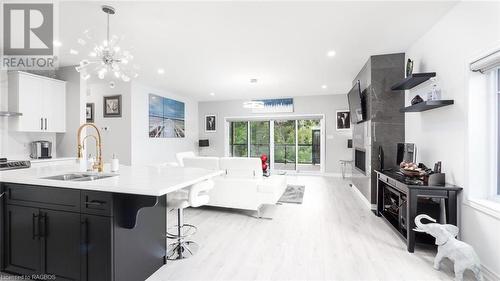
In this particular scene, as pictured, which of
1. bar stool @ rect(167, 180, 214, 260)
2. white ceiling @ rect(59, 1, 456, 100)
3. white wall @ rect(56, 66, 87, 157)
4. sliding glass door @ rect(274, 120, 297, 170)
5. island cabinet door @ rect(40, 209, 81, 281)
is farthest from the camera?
sliding glass door @ rect(274, 120, 297, 170)

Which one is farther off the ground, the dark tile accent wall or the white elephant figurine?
the dark tile accent wall

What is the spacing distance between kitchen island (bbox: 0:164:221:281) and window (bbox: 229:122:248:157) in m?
6.69

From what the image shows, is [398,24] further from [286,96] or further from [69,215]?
[286,96]

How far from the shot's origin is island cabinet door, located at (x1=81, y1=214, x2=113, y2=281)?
1.68 metres

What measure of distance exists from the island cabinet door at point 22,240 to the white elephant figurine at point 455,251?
352 centimetres

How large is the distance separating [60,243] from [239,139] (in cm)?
720

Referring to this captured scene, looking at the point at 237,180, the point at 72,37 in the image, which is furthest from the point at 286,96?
the point at 72,37

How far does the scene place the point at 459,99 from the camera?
2439 millimetres

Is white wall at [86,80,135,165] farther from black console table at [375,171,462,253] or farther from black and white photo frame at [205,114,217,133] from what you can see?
black console table at [375,171,462,253]

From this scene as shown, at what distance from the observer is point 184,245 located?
2.59 m

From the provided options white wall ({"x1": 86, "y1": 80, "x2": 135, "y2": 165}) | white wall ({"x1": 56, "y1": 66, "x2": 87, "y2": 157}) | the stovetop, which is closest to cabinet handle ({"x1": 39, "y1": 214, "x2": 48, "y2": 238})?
the stovetop

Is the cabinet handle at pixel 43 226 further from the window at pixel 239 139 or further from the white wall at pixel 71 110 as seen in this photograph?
the window at pixel 239 139

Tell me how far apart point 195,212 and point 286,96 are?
5.37 meters

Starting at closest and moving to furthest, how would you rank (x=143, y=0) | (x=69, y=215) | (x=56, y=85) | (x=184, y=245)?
(x=69, y=215) → (x=143, y=0) → (x=184, y=245) → (x=56, y=85)
